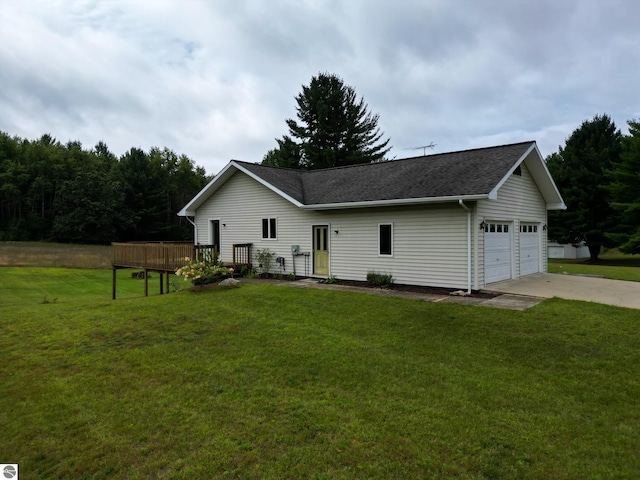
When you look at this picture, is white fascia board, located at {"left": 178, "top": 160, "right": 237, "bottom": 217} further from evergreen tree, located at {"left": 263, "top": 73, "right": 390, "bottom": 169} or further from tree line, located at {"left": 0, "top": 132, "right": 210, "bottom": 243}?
tree line, located at {"left": 0, "top": 132, "right": 210, "bottom": 243}

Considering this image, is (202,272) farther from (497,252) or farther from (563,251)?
(563,251)

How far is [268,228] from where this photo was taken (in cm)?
1537

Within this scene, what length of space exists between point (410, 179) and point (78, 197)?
4185cm

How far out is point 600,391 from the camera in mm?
4461

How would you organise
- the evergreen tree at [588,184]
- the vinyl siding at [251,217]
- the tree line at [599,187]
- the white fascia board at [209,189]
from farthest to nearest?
1. the evergreen tree at [588,184]
2. the tree line at [599,187]
3. the white fascia board at [209,189]
4. the vinyl siding at [251,217]

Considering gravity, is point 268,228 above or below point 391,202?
below

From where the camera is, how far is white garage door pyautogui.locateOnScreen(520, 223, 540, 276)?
45.2ft

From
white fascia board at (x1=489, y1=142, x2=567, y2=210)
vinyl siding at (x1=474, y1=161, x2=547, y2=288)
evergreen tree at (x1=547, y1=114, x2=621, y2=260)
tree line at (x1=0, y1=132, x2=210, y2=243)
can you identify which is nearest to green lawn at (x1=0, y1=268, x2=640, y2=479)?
vinyl siding at (x1=474, y1=161, x2=547, y2=288)

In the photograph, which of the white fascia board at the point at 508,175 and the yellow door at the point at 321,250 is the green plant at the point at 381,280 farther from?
the white fascia board at the point at 508,175

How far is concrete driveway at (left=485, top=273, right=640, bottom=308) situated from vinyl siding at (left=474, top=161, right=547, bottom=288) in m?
0.90

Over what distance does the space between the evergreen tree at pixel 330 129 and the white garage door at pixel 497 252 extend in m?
24.4

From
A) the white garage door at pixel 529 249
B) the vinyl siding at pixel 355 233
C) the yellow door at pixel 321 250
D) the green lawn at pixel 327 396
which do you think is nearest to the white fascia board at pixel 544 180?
the white garage door at pixel 529 249

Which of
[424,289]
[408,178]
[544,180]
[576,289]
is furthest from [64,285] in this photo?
[544,180]

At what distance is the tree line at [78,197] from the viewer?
42375 mm
